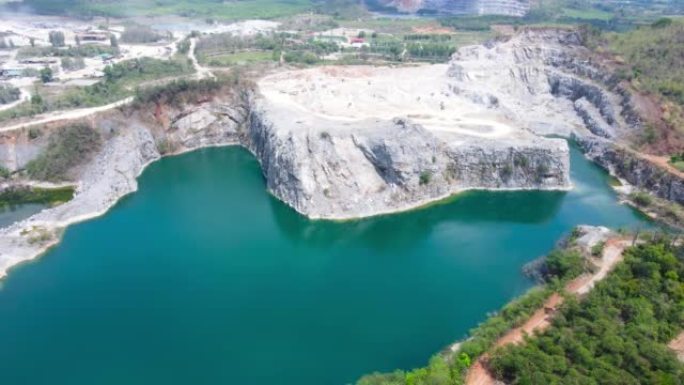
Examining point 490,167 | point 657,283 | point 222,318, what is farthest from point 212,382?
point 490,167

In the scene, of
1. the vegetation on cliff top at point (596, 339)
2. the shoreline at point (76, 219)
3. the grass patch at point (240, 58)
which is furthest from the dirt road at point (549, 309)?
the grass patch at point (240, 58)

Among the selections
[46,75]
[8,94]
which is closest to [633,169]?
[8,94]

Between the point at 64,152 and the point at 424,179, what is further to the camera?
the point at 64,152

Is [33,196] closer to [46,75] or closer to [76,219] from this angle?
[76,219]

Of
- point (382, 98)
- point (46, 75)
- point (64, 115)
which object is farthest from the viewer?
point (46, 75)

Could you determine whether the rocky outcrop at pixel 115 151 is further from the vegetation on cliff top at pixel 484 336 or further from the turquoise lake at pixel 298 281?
the vegetation on cliff top at pixel 484 336

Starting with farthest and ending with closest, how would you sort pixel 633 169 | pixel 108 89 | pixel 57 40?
1. pixel 57 40
2. pixel 108 89
3. pixel 633 169

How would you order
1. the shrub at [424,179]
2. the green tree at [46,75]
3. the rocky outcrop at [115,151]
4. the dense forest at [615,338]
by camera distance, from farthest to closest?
the green tree at [46,75] → the shrub at [424,179] → the rocky outcrop at [115,151] → the dense forest at [615,338]

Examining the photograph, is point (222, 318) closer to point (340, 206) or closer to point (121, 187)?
point (340, 206)
